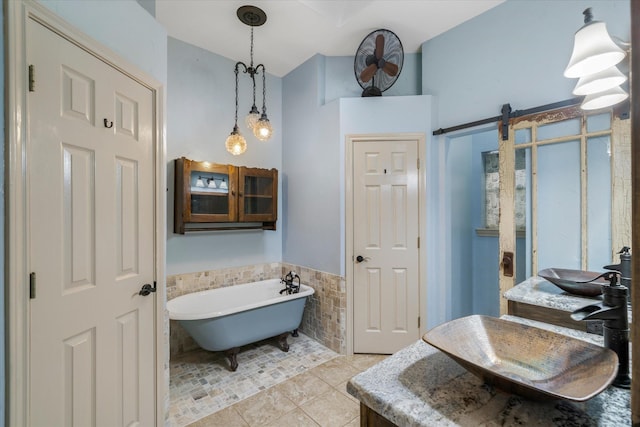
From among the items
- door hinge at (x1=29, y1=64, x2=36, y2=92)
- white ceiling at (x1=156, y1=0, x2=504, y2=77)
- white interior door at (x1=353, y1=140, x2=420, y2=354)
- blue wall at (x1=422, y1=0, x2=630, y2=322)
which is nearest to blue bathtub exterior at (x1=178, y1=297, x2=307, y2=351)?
white interior door at (x1=353, y1=140, x2=420, y2=354)

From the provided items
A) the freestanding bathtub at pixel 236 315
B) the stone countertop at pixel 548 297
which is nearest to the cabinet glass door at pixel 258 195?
the freestanding bathtub at pixel 236 315

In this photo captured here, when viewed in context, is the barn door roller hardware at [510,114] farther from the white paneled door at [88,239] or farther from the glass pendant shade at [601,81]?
the white paneled door at [88,239]

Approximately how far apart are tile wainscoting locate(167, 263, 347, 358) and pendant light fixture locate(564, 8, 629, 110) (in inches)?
85.4

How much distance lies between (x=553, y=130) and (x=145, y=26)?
268cm

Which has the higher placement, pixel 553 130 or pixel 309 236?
pixel 553 130

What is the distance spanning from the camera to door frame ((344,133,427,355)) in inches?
106

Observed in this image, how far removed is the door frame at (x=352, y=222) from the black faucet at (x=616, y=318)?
185cm

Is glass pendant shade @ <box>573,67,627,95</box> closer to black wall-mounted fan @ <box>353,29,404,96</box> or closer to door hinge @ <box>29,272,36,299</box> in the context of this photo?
black wall-mounted fan @ <box>353,29,404,96</box>

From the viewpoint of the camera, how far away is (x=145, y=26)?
1620 mm

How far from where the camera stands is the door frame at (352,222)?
2693 millimetres

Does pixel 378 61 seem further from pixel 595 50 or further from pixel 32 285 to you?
pixel 32 285

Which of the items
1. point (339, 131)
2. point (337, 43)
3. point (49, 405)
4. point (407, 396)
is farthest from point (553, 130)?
point (49, 405)

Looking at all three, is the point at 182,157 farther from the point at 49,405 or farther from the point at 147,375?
the point at 49,405

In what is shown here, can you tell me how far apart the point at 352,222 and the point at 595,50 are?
1929 millimetres
